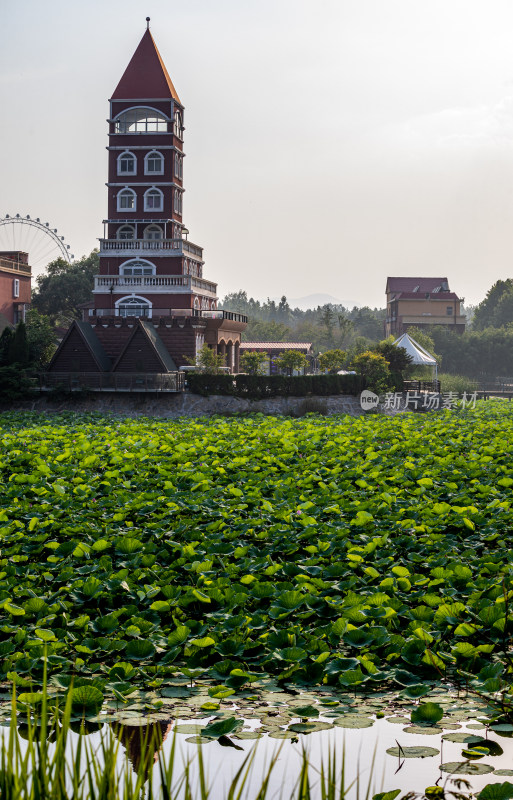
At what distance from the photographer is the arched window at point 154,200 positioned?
40.7 m

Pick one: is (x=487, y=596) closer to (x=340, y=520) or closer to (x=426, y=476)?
(x=340, y=520)

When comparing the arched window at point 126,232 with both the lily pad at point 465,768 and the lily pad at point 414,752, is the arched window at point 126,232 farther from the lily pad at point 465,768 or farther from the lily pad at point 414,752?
the lily pad at point 465,768

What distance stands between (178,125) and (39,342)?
13.5 m

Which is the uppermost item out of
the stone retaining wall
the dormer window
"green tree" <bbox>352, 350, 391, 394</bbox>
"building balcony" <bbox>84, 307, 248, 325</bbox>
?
the dormer window

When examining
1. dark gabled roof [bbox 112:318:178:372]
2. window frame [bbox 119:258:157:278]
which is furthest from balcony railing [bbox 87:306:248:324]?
window frame [bbox 119:258:157:278]

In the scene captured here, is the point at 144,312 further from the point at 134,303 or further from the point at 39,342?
the point at 39,342

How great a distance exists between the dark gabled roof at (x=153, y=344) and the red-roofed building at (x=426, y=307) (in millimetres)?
44513

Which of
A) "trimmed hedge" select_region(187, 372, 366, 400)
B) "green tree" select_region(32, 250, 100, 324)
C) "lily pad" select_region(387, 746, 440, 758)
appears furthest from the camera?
"green tree" select_region(32, 250, 100, 324)

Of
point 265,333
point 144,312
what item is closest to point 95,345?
point 144,312

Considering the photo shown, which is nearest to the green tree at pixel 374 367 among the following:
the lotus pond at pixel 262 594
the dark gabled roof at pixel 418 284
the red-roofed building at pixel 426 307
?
→ the lotus pond at pixel 262 594

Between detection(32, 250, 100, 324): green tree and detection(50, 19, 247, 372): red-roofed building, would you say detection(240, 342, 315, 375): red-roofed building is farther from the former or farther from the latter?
detection(50, 19, 247, 372): red-roofed building

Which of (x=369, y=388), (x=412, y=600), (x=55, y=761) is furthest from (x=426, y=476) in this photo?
(x=369, y=388)

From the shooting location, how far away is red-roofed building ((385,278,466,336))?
77.7 m

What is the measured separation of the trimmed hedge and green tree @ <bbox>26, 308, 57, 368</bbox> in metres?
6.96
